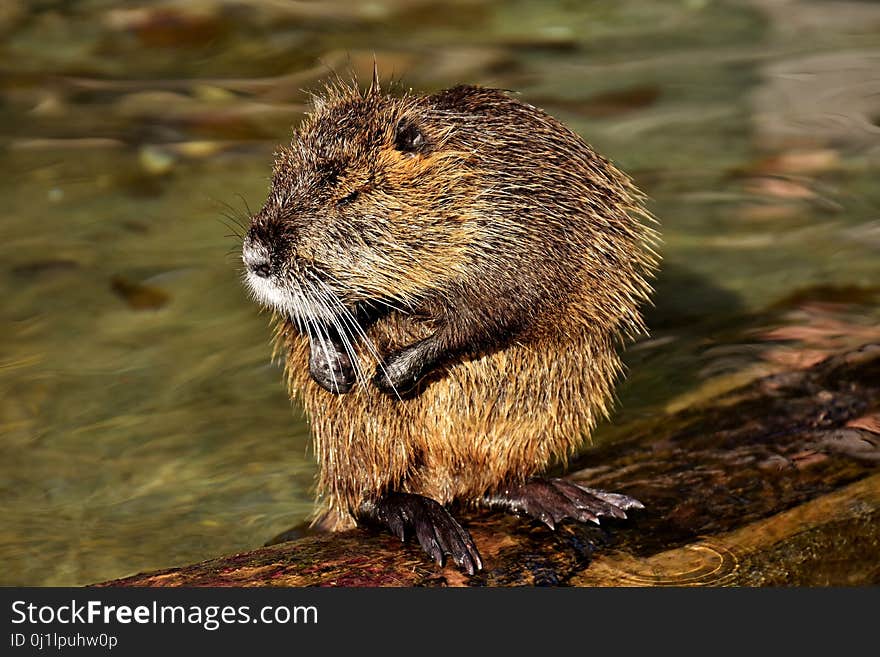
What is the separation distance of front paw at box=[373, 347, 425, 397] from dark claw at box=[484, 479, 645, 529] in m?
0.53

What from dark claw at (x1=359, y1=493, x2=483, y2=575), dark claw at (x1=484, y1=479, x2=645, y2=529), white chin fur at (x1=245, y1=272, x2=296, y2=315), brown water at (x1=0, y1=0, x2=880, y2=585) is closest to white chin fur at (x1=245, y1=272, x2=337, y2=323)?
white chin fur at (x1=245, y1=272, x2=296, y2=315)

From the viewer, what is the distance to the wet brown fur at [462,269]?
3594 mm

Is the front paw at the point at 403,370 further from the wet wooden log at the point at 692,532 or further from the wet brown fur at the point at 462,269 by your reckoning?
the wet wooden log at the point at 692,532

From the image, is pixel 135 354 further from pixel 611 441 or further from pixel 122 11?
pixel 122 11

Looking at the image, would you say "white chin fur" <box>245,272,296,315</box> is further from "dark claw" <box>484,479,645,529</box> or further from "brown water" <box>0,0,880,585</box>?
"brown water" <box>0,0,880,585</box>

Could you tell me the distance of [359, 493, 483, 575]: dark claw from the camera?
357cm

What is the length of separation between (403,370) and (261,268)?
0.52 metres

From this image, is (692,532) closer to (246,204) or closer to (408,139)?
(408,139)

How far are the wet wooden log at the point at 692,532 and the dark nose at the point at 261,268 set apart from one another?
2.73ft

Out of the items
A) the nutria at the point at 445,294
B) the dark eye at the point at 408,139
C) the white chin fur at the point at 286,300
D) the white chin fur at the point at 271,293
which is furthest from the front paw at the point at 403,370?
the dark eye at the point at 408,139

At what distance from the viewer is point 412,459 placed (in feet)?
13.0

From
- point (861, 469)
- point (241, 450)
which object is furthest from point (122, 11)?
point (861, 469)

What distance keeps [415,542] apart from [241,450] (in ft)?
4.94

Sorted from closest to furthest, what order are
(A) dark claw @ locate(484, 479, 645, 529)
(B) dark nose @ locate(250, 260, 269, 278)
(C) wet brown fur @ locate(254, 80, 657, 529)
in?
(B) dark nose @ locate(250, 260, 269, 278) < (C) wet brown fur @ locate(254, 80, 657, 529) < (A) dark claw @ locate(484, 479, 645, 529)
